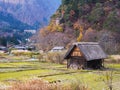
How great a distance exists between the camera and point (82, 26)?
69062 mm

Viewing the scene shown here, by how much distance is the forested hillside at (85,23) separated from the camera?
6047cm

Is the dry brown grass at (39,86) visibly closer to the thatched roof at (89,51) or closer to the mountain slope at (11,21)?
the thatched roof at (89,51)

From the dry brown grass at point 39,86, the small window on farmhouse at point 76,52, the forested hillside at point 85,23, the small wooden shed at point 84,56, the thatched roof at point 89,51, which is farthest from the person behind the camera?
the forested hillside at point 85,23

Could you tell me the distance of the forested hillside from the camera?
198 feet

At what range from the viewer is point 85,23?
69188 mm

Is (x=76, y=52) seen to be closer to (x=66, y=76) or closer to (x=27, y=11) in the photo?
(x=66, y=76)

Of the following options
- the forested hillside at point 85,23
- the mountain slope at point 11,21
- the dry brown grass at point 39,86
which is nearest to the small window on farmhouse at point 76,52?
the forested hillside at point 85,23

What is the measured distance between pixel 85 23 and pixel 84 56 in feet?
120

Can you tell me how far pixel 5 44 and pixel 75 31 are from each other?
3289cm

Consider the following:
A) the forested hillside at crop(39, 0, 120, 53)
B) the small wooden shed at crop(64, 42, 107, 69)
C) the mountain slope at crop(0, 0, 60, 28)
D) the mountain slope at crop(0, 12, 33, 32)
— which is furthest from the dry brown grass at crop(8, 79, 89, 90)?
the mountain slope at crop(0, 0, 60, 28)

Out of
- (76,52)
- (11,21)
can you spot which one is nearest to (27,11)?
(11,21)

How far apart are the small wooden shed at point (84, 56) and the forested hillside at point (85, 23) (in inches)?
806

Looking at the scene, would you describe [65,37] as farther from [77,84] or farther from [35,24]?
[35,24]

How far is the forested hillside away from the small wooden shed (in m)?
20.5
